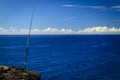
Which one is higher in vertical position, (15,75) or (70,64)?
(15,75)

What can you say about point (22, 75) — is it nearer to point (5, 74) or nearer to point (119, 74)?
point (5, 74)

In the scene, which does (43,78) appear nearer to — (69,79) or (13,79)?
(69,79)

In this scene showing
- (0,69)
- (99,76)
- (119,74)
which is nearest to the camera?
(0,69)

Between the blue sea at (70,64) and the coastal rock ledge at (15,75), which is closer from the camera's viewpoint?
the coastal rock ledge at (15,75)

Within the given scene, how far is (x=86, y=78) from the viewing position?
151 feet

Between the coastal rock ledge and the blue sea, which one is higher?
the coastal rock ledge

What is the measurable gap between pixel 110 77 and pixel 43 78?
50.9 feet

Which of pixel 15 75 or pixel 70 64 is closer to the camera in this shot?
pixel 15 75

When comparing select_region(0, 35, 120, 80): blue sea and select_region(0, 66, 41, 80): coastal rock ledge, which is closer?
select_region(0, 66, 41, 80): coastal rock ledge

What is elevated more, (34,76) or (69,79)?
(34,76)

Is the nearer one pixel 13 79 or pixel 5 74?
pixel 13 79

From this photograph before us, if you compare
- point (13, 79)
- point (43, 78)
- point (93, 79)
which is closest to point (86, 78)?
point (93, 79)

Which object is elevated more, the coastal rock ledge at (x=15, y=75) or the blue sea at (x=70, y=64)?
the coastal rock ledge at (x=15, y=75)

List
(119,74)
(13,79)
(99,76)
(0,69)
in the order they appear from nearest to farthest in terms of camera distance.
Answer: (13,79) → (0,69) → (99,76) → (119,74)
